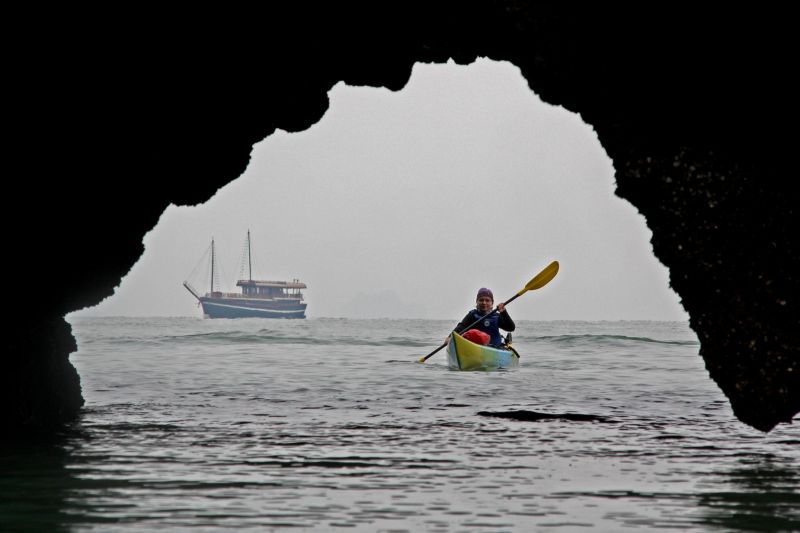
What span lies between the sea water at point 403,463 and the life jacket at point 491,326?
4350 mm

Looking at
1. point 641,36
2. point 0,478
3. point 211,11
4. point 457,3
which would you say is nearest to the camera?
point 0,478

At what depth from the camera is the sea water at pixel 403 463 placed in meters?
4.82

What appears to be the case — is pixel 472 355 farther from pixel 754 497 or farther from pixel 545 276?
pixel 754 497

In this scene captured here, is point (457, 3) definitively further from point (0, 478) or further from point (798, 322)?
point (0, 478)

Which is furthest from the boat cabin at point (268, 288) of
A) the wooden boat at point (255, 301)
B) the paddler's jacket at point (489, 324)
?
the paddler's jacket at point (489, 324)

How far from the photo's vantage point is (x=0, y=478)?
6.07m

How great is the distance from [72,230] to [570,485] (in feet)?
17.3

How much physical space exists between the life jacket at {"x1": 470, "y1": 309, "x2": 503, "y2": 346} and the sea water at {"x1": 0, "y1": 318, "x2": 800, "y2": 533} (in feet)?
14.3

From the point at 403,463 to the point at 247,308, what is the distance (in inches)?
3157

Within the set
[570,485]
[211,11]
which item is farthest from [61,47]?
[570,485]

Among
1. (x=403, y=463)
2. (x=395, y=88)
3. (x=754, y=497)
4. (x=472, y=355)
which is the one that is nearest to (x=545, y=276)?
(x=472, y=355)

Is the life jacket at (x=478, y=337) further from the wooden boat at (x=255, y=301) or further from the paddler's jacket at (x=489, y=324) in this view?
the wooden boat at (x=255, y=301)

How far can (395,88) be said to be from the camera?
943cm

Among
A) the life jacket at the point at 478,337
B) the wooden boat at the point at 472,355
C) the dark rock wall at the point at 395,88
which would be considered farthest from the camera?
the life jacket at the point at 478,337
